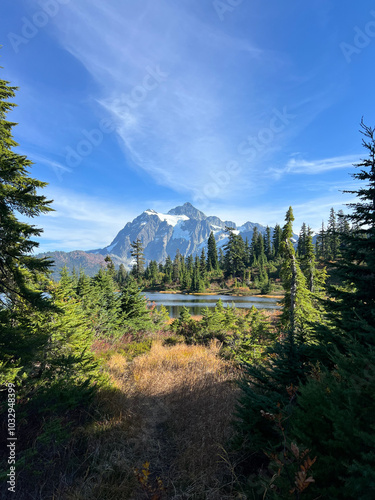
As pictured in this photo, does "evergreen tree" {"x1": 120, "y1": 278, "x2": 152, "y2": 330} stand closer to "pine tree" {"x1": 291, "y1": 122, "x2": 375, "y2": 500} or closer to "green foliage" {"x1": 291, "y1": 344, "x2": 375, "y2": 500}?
"pine tree" {"x1": 291, "y1": 122, "x2": 375, "y2": 500}

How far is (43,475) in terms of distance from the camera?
3197 millimetres

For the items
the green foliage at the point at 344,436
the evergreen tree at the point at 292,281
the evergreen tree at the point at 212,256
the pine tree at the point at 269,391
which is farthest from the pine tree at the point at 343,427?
the evergreen tree at the point at 212,256

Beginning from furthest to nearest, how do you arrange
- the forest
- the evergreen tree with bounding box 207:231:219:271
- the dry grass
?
1. the evergreen tree with bounding box 207:231:219:271
2. the dry grass
3. the forest

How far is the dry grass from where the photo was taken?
9.64 ft

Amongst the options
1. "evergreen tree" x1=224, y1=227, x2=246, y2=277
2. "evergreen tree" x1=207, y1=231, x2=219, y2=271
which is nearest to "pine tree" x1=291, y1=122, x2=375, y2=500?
"evergreen tree" x1=224, y1=227, x2=246, y2=277

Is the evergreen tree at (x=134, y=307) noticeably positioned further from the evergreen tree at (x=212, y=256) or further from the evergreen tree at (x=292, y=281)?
the evergreen tree at (x=212, y=256)

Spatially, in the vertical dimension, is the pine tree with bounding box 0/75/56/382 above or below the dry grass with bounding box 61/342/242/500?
above

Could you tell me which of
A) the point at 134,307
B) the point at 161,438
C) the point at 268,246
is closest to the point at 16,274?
the point at 161,438

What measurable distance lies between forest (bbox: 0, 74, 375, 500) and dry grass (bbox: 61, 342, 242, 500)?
22mm

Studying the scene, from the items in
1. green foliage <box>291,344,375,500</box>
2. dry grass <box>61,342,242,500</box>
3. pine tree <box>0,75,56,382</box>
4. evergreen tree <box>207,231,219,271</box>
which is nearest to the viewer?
green foliage <box>291,344,375,500</box>

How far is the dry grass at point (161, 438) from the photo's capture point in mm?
2939

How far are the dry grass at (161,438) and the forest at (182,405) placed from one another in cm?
2

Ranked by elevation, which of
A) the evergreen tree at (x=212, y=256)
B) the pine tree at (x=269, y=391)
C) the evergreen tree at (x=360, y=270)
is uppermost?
the evergreen tree at (x=212, y=256)

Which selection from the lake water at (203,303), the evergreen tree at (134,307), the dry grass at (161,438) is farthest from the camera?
the lake water at (203,303)
